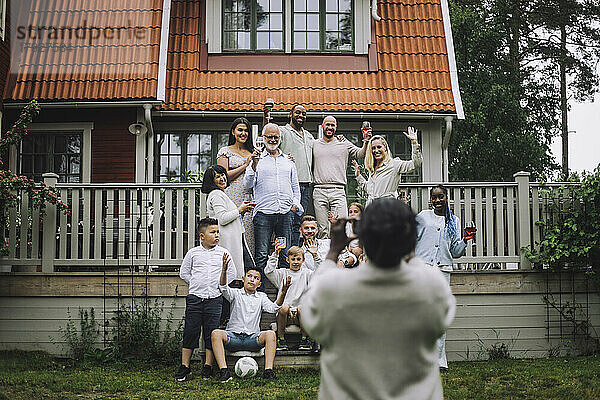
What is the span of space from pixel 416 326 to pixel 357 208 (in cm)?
650

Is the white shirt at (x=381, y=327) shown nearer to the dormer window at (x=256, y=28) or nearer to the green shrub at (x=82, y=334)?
the green shrub at (x=82, y=334)

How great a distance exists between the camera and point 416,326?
3209mm

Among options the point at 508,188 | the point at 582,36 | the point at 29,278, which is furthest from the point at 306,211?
the point at 582,36

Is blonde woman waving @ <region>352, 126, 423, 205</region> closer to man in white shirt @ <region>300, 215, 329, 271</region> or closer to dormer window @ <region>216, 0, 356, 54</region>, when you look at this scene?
man in white shirt @ <region>300, 215, 329, 271</region>

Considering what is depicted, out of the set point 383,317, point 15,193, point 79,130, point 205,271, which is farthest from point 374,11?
point 383,317

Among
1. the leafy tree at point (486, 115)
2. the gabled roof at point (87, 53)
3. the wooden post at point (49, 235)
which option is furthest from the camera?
the leafy tree at point (486, 115)

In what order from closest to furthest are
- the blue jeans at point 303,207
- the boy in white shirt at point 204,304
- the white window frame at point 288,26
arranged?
the boy in white shirt at point 204,304, the blue jeans at point 303,207, the white window frame at point 288,26

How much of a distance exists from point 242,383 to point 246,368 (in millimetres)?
219

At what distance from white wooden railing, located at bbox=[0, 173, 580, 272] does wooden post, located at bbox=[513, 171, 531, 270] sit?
0.01 meters

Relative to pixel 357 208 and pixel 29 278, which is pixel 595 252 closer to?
pixel 357 208

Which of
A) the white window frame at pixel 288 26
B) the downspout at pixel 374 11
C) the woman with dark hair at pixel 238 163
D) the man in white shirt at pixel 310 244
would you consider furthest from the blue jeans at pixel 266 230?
the downspout at pixel 374 11

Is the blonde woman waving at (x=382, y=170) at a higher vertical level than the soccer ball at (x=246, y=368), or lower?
higher

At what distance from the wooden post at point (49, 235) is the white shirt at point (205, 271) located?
2.66 metres

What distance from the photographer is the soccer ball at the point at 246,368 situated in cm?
841
